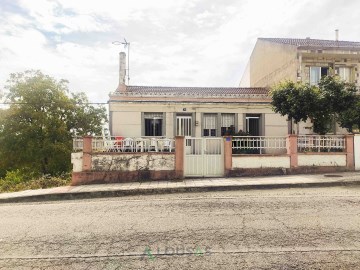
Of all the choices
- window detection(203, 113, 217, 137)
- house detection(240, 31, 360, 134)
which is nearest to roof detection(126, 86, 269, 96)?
window detection(203, 113, 217, 137)

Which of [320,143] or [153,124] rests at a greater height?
[153,124]

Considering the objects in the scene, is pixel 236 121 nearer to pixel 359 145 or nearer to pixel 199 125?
pixel 199 125

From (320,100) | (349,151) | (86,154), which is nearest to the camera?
(86,154)

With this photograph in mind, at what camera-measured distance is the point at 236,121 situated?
61.7ft

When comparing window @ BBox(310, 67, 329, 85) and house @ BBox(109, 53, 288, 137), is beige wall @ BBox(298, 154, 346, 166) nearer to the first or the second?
house @ BBox(109, 53, 288, 137)

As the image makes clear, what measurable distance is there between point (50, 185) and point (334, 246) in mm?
10354

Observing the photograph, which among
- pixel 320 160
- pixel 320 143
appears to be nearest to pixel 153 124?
pixel 320 143

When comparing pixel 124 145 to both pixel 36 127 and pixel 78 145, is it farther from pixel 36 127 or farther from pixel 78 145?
pixel 36 127

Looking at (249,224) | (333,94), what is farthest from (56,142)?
(249,224)

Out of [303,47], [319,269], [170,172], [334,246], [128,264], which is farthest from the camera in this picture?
[303,47]

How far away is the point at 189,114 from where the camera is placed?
61.5 feet

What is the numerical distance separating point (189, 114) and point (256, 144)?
24.2 ft

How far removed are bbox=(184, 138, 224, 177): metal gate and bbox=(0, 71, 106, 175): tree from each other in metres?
16.3

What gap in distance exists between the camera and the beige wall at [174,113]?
59.6ft
